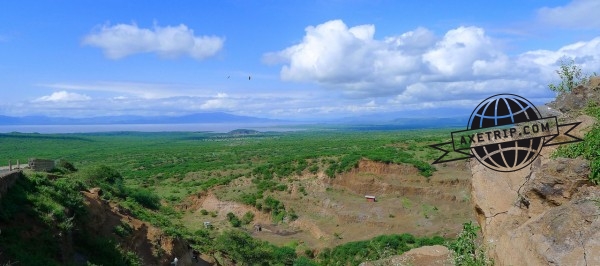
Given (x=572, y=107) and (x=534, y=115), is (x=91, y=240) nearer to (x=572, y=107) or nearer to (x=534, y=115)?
(x=534, y=115)

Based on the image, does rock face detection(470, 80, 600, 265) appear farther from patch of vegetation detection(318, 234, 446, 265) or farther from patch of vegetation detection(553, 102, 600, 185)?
patch of vegetation detection(318, 234, 446, 265)

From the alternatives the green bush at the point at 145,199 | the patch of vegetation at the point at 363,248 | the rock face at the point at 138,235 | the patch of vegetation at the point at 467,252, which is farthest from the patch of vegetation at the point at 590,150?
the green bush at the point at 145,199

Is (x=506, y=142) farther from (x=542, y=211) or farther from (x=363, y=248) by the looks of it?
(x=363, y=248)

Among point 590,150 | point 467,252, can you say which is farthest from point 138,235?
point 590,150

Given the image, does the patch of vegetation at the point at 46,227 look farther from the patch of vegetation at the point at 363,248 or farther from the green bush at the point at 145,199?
the patch of vegetation at the point at 363,248

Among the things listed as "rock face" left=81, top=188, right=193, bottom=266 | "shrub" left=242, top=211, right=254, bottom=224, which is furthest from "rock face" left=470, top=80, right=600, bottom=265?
"shrub" left=242, top=211, right=254, bottom=224

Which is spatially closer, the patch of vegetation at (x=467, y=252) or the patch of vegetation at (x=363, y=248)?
the patch of vegetation at (x=467, y=252)

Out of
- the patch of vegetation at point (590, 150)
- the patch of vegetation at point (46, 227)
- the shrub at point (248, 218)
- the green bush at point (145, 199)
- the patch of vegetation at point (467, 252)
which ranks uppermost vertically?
the patch of vegetation at point (590, 150)
